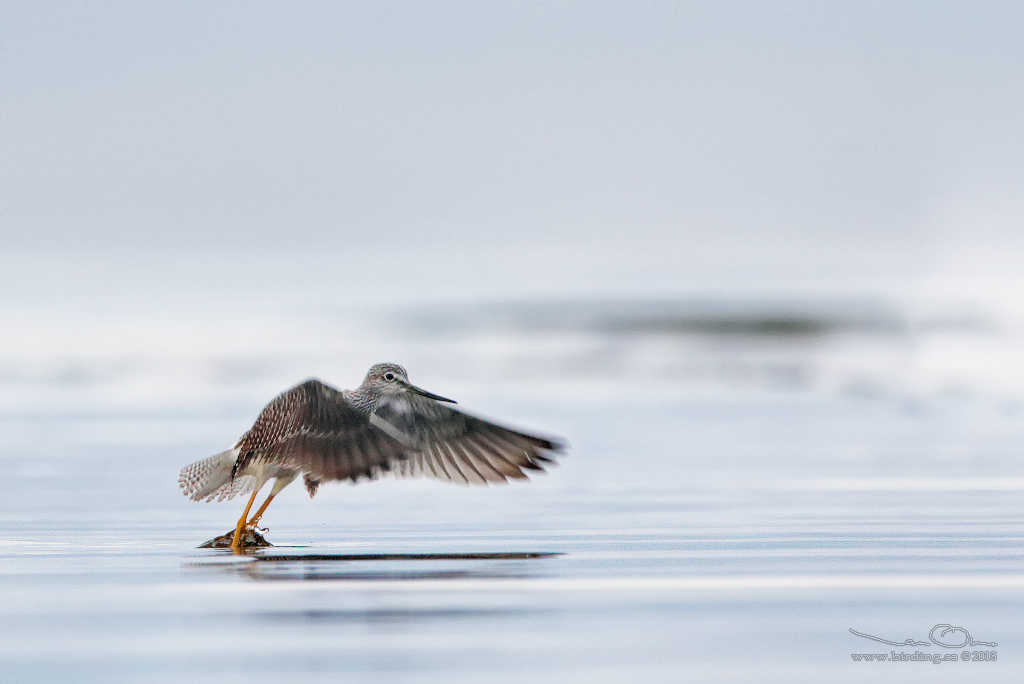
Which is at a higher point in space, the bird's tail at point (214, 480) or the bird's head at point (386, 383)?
the bird's head at point (386, 383)

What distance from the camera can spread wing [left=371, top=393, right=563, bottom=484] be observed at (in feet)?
27.8

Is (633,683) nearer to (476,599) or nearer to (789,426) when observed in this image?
(476,599)

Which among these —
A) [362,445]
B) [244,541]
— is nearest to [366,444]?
[362,445]

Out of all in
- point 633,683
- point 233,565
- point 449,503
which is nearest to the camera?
point 633,683

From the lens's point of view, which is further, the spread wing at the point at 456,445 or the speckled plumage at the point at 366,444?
the spread wing at the point at 456,445

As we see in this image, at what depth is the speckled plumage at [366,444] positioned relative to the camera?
7.93 metres

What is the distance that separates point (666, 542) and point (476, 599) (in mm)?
1667

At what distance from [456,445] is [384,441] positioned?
0.68 metres

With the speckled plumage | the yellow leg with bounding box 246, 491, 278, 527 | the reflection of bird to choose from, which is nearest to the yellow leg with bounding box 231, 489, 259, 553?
the reflection of bird

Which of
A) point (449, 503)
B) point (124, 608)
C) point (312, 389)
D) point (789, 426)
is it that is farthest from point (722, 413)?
point (124, 608)

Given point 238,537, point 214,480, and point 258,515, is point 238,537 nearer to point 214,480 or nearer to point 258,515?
point 258,515

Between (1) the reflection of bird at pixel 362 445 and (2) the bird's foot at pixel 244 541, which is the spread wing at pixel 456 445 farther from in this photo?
(2) the bird's foot at pixel 244 541

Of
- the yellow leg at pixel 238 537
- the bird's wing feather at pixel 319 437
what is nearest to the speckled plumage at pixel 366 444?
the bird's wing feather at pixel 319 437

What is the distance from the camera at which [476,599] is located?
232 inches
